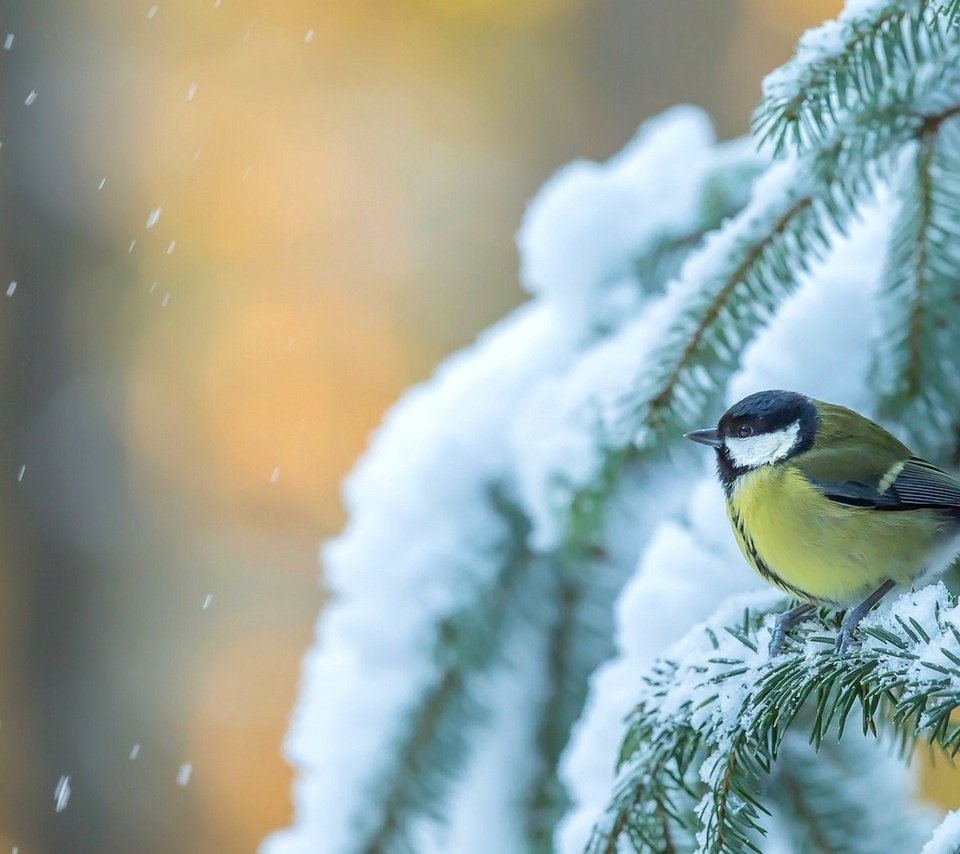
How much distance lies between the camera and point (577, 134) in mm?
5641

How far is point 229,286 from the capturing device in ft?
20.3

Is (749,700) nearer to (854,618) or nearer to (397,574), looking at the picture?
(854,618)

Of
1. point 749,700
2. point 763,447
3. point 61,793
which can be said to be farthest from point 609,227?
point 61,793

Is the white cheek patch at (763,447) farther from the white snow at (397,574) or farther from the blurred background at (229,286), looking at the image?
the blurred background at (229,286)

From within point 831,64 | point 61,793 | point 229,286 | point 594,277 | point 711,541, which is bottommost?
point 61,793

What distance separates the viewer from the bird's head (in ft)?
3.36

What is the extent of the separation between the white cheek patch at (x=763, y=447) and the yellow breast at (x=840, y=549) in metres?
0.09

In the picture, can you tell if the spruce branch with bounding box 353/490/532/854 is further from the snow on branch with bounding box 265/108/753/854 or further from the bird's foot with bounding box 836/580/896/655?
the bird's foot with bounding box 836/580/896/655

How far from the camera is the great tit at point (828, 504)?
3.00 ft

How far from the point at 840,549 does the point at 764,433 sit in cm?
17

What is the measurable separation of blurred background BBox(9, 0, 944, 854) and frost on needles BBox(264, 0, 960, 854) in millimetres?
2754

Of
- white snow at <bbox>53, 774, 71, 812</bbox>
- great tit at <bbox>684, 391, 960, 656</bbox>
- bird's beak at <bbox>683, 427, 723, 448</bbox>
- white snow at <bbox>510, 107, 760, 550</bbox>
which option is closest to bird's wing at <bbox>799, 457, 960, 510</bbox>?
great tit at <bbox>684, 391, 960, 656</bbox>

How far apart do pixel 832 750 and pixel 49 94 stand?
4.47m

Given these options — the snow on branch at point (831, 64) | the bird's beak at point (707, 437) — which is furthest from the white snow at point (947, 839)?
the snow on branch at point (831, 64)
